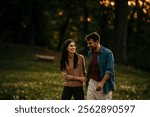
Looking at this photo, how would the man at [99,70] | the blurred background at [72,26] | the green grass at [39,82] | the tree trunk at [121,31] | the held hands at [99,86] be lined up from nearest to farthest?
the held hands at [99,86] → the man at [99,70] → the green grass at [39,82] → the tree trunk at [121,31] → the blurred background at [72,26]

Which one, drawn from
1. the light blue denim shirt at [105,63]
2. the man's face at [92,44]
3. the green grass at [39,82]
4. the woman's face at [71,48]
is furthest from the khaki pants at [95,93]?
the green grass at [39,82]

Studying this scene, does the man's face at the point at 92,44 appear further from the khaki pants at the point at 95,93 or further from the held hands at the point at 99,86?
the held hands at the point at 99,86

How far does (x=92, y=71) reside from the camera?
1210cm

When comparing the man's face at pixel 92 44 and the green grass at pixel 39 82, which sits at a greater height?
the man's face at pixel 92 44

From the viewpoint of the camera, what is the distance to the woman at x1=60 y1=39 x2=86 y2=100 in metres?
12.7

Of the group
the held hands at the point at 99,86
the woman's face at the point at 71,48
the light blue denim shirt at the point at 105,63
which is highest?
the woman's face at the point at 71,48

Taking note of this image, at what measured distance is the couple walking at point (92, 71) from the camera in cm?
1186

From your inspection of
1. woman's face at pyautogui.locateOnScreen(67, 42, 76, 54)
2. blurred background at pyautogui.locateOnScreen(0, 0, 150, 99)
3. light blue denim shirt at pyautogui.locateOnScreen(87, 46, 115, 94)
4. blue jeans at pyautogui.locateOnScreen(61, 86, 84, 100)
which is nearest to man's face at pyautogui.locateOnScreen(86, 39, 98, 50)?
light blue denim shirt at pyautogui.locateOnScreen(87, 46, 115, 94)

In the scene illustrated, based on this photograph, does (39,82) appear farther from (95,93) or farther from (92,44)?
(92,44)

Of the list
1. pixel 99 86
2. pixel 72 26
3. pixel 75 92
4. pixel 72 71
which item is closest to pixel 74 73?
pixel 72 71

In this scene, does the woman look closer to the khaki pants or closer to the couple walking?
the couple walking

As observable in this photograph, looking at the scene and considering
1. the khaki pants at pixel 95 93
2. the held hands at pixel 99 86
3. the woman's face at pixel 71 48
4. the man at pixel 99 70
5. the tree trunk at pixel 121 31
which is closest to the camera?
the held hands at pixel 99 86

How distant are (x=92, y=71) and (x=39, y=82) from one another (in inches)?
482

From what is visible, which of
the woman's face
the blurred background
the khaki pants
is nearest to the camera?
the khaki pants
